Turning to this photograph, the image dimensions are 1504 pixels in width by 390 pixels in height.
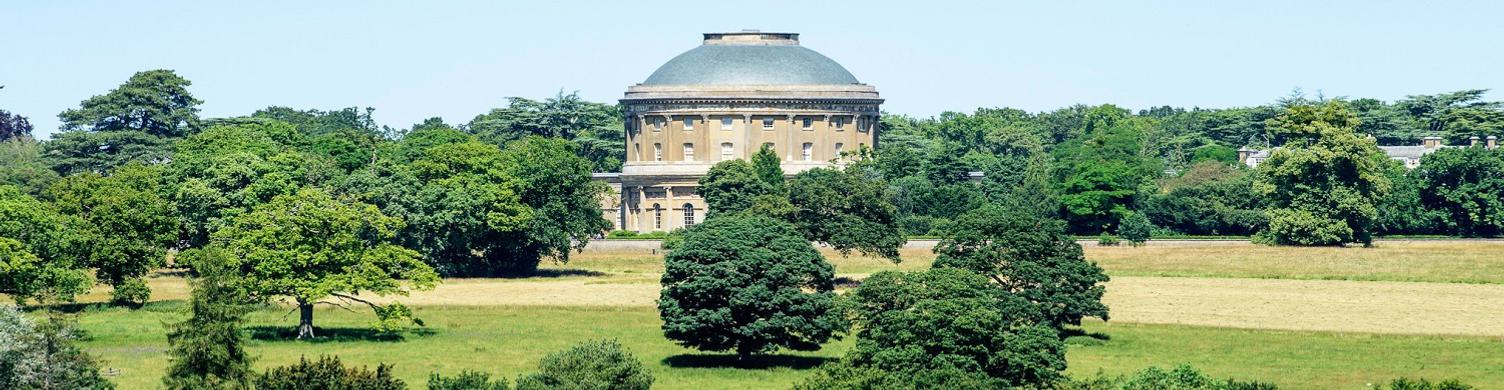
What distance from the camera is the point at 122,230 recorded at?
9750 centimetres

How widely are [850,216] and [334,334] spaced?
2874 cm

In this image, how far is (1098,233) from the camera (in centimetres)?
14512

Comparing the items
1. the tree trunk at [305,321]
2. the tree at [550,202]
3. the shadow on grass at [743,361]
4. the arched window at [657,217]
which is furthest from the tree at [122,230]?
the arched window at [657,217]

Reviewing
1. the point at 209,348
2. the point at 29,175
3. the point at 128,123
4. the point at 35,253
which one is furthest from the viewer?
the point at 128,123

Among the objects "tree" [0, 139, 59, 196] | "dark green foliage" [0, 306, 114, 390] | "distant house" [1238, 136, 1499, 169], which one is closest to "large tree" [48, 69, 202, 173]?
"tree" [0, 139, 59, 196]

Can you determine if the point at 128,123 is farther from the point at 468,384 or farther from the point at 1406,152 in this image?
the point at 468,384

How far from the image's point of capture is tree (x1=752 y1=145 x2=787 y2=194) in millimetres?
145500

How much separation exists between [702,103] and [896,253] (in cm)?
6132

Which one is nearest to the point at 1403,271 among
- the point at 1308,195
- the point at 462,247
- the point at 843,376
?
the point at 1308,195

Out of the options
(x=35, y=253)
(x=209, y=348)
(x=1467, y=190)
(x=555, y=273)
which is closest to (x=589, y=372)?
(x=209, y=348)

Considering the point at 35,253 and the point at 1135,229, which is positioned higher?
the point at 1135,229

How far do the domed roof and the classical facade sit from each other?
0.21ft

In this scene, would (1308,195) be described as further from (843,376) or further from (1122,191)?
(843,376)

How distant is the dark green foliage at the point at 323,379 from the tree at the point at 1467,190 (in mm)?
88351
